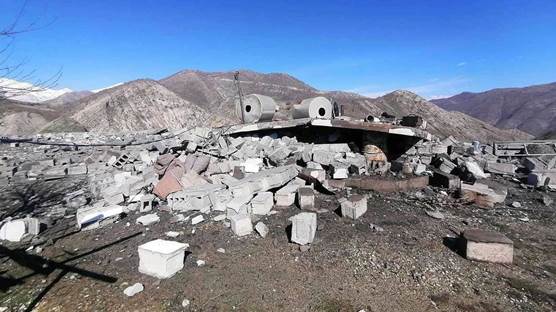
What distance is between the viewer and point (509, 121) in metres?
36.8

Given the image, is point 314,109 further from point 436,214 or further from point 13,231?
point 13,231

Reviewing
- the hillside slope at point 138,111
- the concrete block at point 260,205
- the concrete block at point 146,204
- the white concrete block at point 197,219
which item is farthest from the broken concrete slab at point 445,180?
the hillside slope at point 138,111

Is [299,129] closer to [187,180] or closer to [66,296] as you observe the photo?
[187,180]

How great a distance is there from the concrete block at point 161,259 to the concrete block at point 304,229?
1.57 metres

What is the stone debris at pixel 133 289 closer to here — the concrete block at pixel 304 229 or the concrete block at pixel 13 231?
the concrete block at pixel 304 229

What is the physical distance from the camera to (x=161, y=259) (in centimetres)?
345

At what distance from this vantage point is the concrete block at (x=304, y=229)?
4.18 m

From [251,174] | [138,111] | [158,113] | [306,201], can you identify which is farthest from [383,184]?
[138,111]

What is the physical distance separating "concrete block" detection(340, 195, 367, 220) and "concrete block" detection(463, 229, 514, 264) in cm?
163

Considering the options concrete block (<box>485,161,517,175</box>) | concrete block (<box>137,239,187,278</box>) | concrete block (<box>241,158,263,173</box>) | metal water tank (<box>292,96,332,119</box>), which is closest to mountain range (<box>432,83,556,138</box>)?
concrete block (<box>485,161,517,175</box>)

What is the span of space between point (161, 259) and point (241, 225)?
54.1 inches

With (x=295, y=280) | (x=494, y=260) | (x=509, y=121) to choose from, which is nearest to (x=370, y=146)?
(x=494, y=260)

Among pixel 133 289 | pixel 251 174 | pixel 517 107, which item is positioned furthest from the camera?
pixel 517 107

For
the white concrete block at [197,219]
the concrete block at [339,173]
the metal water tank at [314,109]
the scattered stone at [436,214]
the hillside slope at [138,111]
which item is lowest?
the scattered stone at [436,214]
